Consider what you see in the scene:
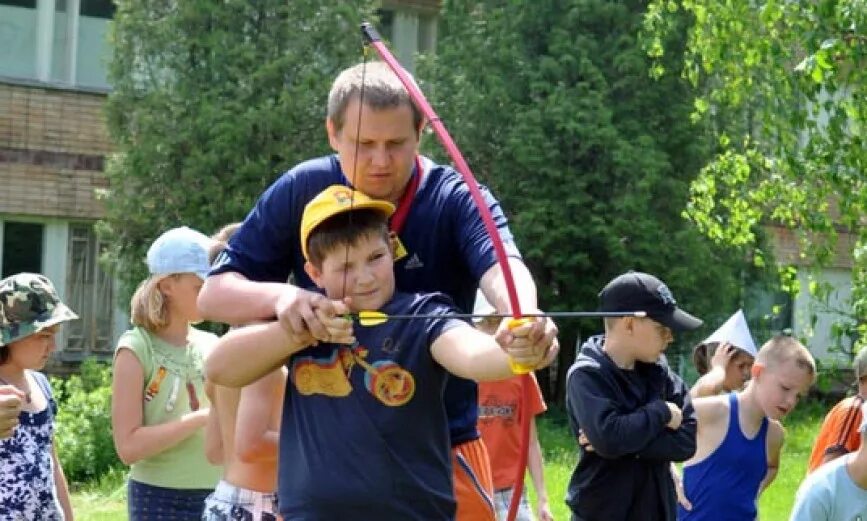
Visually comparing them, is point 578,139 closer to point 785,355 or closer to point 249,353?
point 785,355

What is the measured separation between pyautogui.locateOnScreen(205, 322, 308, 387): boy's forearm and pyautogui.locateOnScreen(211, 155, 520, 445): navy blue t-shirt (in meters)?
0.24

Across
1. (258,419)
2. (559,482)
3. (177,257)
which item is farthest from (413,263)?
(559,482)

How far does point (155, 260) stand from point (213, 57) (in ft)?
43.2

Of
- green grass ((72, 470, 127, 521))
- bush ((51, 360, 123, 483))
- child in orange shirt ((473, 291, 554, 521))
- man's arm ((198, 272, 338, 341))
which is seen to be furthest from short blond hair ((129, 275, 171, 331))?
bush ((51, 360, 123, 483))

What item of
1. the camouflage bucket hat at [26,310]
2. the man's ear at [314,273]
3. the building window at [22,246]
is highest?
the man's ear at [314,273]

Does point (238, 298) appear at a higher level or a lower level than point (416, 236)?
lower

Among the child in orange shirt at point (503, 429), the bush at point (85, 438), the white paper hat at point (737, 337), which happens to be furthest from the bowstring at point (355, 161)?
the bush at point (85, 438)

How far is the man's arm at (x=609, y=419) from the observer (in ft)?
18.9

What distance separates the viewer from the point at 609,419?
5.82m

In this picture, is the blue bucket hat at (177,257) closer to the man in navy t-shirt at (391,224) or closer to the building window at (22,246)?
the man in navy t-shirt at (391,224)

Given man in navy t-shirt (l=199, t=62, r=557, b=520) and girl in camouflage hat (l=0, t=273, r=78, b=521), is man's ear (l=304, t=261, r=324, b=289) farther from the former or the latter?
girl in camouflage hat (l=0, t=273, r=78, b=521)

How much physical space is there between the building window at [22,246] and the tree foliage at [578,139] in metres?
5.73

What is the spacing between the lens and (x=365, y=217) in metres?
3.65

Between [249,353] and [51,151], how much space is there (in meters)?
16.8
